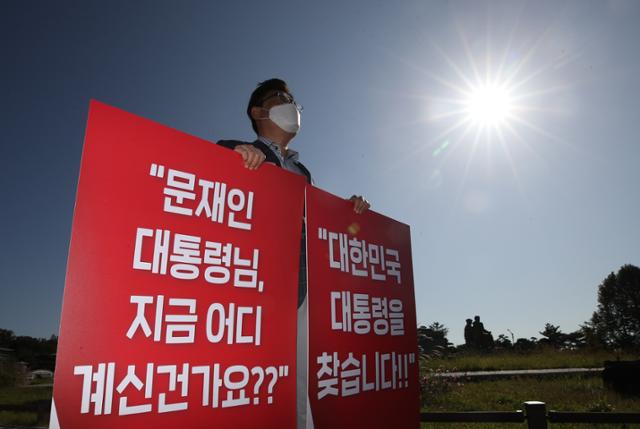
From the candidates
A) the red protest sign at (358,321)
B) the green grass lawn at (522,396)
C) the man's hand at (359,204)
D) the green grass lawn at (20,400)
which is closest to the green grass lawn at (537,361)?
the green grass lawn at (522,396)

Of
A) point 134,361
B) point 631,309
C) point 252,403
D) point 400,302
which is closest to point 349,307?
point 400,302

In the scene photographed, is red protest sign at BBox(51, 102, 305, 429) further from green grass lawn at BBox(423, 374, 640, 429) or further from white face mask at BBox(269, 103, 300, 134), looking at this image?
green grass lawn at BBox(423, 374, 640, 429)

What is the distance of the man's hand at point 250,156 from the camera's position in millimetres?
2105

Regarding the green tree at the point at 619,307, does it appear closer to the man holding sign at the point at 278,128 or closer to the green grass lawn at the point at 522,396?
the green grass lawn at the point at 522,396

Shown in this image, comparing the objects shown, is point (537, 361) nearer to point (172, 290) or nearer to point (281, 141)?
point (281, 141)

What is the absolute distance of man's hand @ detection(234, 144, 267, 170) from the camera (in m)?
2.11

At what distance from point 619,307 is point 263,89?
38042 millimetres

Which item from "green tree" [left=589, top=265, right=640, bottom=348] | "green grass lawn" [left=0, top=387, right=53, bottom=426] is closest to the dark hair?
"green grass lawn" [left=0, top=387, right=53, bottom=426]

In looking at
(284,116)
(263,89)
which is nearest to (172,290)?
(284,116)

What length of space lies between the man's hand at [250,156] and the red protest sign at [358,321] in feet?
1.40

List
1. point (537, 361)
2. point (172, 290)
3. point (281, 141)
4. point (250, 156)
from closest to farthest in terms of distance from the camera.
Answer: point (172, 290) < point (250, 156) < point (281, 141) < point (537, 361)

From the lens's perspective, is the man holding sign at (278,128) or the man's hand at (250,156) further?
the man holding sign at (278,128)

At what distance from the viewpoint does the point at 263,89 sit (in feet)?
8.79

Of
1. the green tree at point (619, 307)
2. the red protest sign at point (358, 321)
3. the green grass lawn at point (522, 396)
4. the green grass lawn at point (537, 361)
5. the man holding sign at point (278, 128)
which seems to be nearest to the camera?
the red protest sign at point (358, 321)
